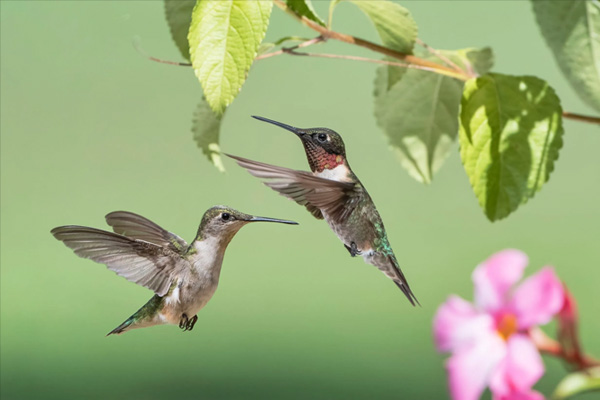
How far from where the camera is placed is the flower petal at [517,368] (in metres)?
0.17

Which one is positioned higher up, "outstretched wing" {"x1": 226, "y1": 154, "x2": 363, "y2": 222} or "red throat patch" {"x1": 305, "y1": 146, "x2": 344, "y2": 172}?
"red throat patch" {"x1": 305, "y1": 146, "x2": 344, "y2": 172}

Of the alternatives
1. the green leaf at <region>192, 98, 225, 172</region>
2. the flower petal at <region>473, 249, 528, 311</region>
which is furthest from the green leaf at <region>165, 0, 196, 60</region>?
the flower petal at <region>473, 249, 528, 311</region>

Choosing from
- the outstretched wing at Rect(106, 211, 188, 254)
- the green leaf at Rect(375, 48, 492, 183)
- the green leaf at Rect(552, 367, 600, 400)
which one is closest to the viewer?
the green leaf at Rect(552, 367, 600, 400)

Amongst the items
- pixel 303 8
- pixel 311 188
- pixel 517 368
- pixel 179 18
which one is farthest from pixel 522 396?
pixel 179 18

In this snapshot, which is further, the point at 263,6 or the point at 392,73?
the point at 392,73

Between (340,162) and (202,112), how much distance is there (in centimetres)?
13

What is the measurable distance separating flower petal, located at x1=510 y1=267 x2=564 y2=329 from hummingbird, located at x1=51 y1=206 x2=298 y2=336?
0.19m

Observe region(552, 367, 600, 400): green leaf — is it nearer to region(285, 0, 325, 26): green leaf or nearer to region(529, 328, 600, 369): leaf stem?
region(529, 328, 600, 369): leaf stem

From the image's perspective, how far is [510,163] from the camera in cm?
44

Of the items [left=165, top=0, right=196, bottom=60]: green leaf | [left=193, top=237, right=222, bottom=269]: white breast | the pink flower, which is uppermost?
[left=165, top=0, right=196, bottom=60]: green leaf

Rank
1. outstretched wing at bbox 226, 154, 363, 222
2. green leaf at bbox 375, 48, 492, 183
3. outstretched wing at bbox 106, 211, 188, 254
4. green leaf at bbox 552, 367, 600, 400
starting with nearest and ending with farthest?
green leaf at bbox 552, 367, 600, 400 < outstretched wing at bbox 226, 154, 363, 222 < outstretched wing at bbox 106, 211, 188, 254 < green leaf at bbox 375, 48, 492, 183

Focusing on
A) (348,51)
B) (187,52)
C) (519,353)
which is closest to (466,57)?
(187,52)

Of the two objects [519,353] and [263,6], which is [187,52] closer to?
[263,6]

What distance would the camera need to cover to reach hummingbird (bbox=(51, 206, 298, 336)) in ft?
1.21
